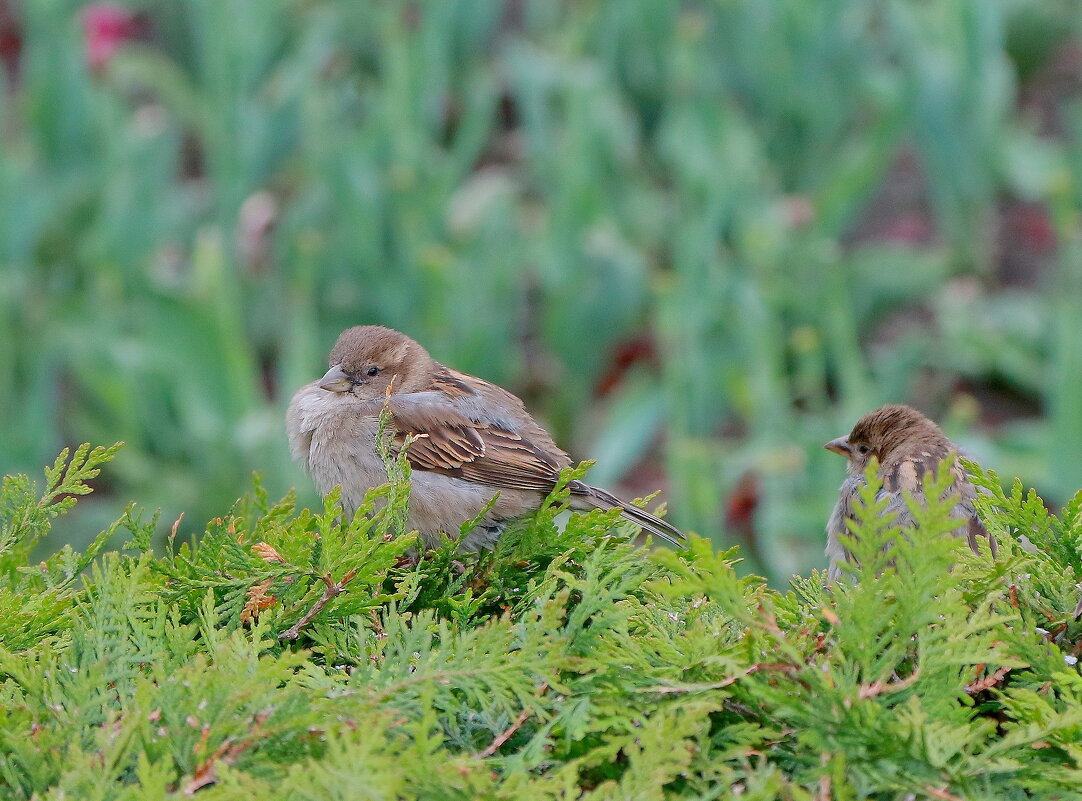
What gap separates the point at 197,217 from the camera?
5582mm

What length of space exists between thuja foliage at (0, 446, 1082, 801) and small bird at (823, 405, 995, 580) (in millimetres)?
991

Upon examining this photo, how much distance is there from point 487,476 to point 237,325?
2.09 m

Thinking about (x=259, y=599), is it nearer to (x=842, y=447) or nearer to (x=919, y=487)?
(x=919, y=487)

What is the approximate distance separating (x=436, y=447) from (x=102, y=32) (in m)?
3.42

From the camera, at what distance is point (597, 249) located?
4859 millimetres

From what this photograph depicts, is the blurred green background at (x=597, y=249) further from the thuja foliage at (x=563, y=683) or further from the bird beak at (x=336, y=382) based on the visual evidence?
the thuja foliage at (x=563, y=683)

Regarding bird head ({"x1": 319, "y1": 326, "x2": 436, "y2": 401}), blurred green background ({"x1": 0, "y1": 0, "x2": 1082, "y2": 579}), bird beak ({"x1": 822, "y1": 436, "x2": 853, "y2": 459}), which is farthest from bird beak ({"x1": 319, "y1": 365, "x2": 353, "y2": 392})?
blurred green background ({"x1": 0, "y1": 0, "x2": 1082, "y2": 579})

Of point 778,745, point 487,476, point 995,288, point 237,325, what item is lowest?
point 778,745

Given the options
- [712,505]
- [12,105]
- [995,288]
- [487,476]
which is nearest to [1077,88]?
[995,288]

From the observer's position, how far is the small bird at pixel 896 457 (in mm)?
2672

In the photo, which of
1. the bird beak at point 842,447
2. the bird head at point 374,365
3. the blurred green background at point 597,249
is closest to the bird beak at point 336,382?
the bird head at point 374,365

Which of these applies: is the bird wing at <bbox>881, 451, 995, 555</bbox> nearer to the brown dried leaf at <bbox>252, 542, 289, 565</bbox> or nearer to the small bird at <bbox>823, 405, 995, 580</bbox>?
the small bird at <bbox>823, 405, 995, 580</bbox>

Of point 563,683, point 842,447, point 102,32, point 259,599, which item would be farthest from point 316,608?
point 102,32

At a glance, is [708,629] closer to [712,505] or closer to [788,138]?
[712,505]
